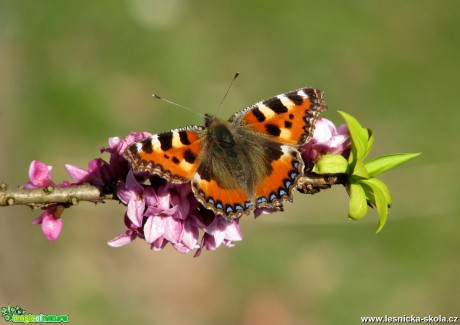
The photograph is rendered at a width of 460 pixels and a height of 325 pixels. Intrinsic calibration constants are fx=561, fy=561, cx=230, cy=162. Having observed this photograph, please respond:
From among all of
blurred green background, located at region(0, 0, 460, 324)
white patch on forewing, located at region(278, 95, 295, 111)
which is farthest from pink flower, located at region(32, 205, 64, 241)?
blurred green background, located at region(0, 0, 460, 324)

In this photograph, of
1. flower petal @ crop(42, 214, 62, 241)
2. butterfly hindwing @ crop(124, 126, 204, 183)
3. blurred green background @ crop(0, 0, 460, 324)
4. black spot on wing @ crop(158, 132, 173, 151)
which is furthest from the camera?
blurred green background @ crop(0, 0, 460, 324)

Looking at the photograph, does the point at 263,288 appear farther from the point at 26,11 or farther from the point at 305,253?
the point at 26,11

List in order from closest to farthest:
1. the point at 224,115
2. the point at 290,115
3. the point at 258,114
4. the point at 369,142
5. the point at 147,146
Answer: the point at 147,146
the point at 369,142
the point at 290,115
the point at 258,114
the point at 224,115

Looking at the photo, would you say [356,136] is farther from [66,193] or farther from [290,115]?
[66,193]

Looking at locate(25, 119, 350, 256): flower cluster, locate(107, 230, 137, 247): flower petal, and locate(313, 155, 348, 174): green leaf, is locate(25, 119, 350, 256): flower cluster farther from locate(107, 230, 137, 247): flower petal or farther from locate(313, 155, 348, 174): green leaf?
locate(313, 155, 348, 174): green leaf

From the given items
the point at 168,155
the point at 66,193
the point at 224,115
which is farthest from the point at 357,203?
the point at 224,115

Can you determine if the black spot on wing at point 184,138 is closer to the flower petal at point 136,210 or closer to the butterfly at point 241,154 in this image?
the butterfly at point 241,154

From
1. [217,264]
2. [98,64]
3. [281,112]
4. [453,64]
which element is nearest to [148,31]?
[98,64]
